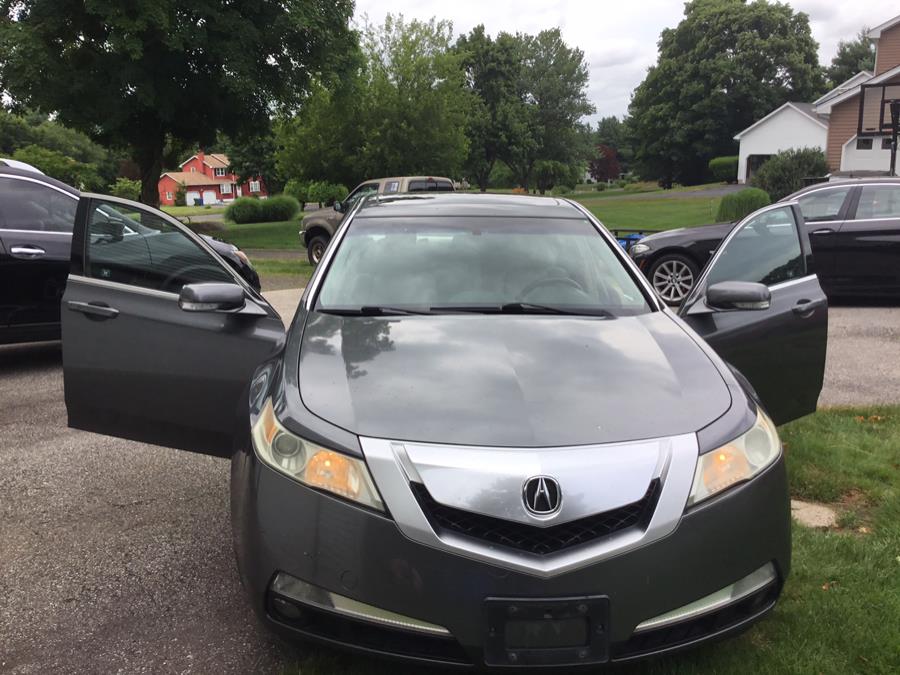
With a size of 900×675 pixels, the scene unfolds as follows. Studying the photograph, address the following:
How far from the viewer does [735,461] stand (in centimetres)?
234

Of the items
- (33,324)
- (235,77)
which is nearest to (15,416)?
(33,324)

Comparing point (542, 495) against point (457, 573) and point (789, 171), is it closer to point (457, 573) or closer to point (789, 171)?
point (457, 573)

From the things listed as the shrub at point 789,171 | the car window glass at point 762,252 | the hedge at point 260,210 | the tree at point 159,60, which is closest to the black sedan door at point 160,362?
the car window glass at point 762,252

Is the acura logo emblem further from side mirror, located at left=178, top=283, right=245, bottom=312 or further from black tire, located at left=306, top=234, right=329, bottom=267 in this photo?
black tire, located at left=306, top=234, right=329, bottom=267

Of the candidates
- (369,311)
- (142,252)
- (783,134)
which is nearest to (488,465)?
(369,311)

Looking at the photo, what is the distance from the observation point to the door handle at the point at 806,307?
3.86m

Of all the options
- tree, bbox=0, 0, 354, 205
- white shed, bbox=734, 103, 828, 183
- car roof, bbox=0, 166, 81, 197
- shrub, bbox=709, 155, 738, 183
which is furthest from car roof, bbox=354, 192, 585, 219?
shrub, bbox=709, 155, 738, 183

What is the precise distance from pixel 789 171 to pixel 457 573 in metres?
25.5

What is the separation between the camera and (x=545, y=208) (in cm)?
410

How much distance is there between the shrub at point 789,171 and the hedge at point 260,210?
21.7m

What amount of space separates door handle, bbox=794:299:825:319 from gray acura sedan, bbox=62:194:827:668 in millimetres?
445

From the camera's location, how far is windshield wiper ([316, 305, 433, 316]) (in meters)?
3.20

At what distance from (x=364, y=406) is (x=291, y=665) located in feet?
3.14

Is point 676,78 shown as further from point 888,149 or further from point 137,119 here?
point 137,119
